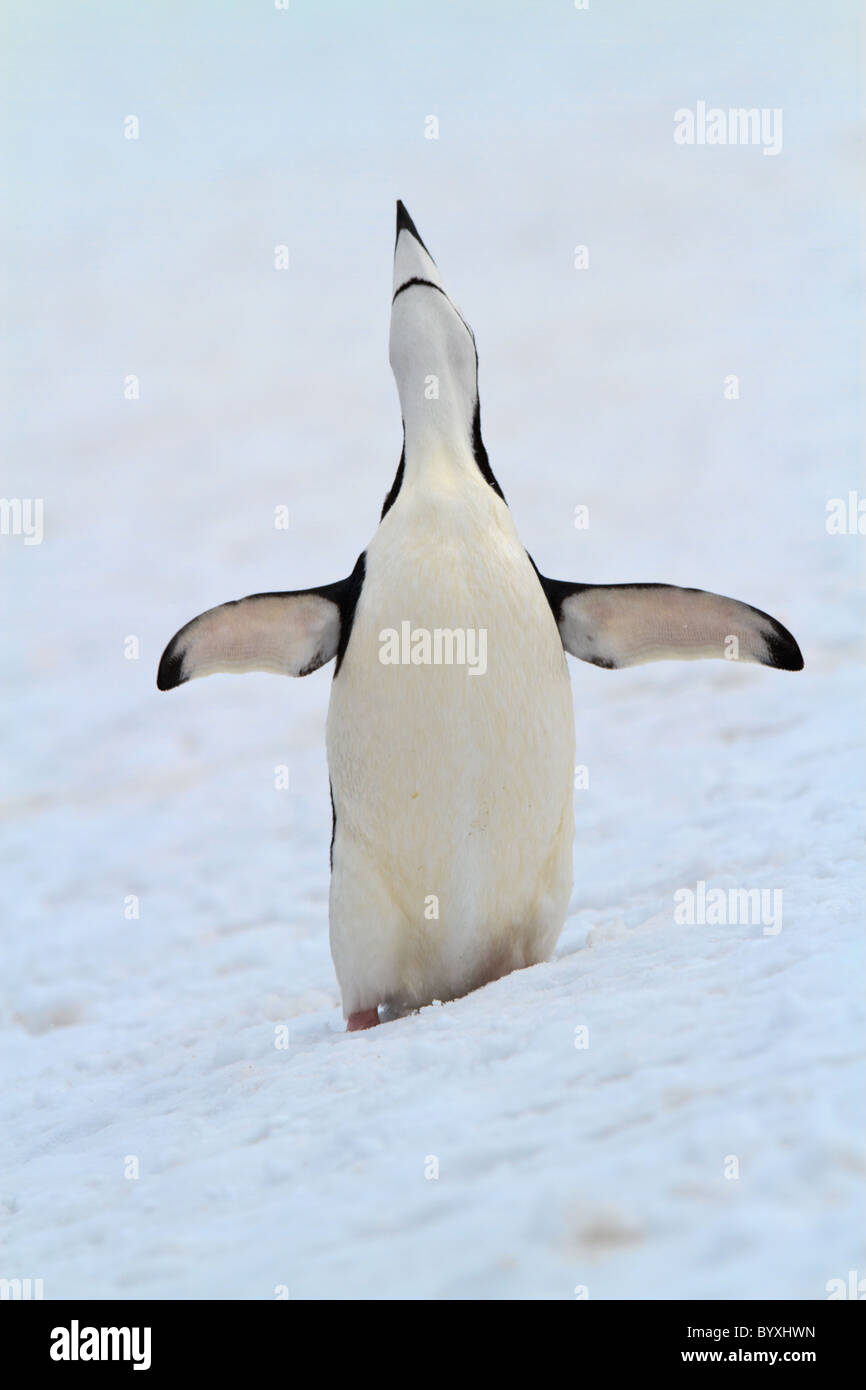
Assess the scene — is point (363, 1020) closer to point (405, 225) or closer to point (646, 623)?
point (646, 623)

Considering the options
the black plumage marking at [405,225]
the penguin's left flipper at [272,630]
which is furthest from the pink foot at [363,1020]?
the black plumage marking at [405,225]

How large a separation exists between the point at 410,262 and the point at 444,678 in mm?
718

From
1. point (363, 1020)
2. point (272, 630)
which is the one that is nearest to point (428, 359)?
point (272, 630)

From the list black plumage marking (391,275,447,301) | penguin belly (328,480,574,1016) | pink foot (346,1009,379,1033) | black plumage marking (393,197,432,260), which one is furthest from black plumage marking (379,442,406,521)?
pink foot (346,1009,379,1033)

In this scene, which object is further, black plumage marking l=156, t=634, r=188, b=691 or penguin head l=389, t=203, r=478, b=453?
penguin head l=389, t=203, r=478, b=453

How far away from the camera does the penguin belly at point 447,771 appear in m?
1.95

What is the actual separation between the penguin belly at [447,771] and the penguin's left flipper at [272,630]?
0.19 feet

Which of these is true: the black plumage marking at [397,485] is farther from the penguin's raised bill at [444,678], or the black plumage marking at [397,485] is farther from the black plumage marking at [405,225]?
the black plumage marking at [405,225]

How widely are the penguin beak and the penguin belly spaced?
385 mm

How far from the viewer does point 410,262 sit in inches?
86.6

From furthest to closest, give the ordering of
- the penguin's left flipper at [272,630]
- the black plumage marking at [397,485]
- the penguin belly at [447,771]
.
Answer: the black plumage marking at [397,485]
the penguin's left flipper at [272,630]
the penguin belly at [447,771]

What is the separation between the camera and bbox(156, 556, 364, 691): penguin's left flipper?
2.08 m

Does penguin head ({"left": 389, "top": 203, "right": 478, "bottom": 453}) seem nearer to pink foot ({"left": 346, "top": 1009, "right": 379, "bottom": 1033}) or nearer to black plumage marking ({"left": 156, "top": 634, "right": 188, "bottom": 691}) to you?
black plumage marking ({"left": 156, "top": 634, "right": 188, "bottom": 691})

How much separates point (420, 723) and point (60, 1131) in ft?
2.58
